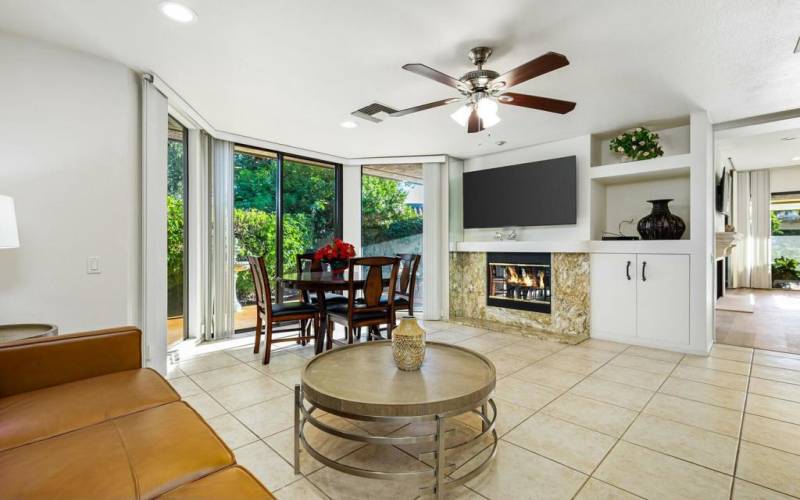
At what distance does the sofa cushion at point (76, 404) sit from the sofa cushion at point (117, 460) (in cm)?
7


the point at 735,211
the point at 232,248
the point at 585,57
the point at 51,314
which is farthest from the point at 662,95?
the point at 735,211

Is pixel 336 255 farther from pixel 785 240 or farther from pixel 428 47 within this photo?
pixel 785 240

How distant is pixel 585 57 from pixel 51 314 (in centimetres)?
393

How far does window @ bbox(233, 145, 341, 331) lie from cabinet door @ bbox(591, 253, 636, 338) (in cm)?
355

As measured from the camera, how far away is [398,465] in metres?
1.85

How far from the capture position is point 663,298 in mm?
3842

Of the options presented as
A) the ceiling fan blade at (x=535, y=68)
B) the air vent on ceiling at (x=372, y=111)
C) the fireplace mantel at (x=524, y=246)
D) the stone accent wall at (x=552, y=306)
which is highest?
the air vent on ceiling at (x=372, y=111)

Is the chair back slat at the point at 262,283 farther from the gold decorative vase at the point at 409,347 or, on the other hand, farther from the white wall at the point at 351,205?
the white wall at the point at 351,205

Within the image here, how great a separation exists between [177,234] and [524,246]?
4.05m

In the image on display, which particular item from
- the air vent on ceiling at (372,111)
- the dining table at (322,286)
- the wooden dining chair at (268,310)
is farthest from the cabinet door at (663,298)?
the wooden dining chair at (268,310)

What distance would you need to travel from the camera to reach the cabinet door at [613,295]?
4.06 meters

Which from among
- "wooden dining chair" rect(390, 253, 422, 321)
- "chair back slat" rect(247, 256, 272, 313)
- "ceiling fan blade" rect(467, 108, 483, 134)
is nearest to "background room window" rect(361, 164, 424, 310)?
"wooden dining chair" rect(390, 253, 422, 321)

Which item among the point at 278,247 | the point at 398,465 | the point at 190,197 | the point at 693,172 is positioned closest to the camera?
the point at 398,465

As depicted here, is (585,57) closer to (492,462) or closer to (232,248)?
(492,462)
